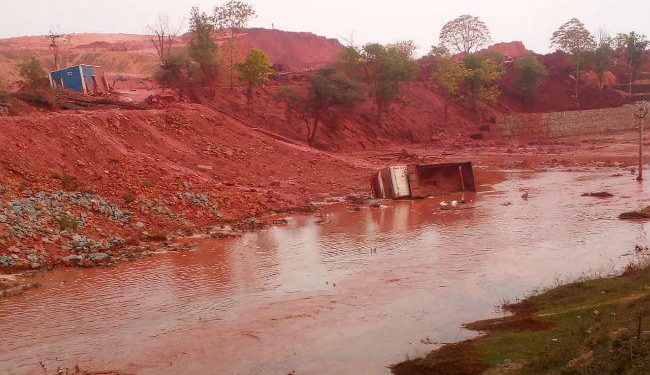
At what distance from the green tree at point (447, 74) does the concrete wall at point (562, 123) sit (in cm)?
467

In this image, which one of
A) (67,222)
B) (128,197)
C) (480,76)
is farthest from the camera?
(480,76)

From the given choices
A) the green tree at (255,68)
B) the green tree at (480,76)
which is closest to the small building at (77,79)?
the green tree at (255,68)

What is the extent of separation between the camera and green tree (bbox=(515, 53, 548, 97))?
57.8 meters

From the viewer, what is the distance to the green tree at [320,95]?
38938 millimetres

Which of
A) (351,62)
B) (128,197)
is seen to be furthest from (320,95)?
(128,197)

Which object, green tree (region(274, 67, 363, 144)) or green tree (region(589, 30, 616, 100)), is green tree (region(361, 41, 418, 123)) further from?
green tree (region(589, 30, 616, 100))

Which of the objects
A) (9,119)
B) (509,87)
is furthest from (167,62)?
(509,87)

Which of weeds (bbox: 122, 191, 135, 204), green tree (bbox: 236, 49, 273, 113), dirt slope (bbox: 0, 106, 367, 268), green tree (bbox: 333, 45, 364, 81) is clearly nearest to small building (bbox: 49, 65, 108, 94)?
dirt slope (bbox: 0, 106, 367, 268)

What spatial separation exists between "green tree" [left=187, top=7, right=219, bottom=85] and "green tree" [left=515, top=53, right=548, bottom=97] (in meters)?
31.7

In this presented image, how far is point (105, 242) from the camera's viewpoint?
54.6ft

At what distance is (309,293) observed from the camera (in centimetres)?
1248

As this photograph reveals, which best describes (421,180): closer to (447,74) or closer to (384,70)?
(384,70)

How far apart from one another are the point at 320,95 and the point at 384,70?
8612 mm

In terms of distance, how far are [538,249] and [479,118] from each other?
4109 cm
